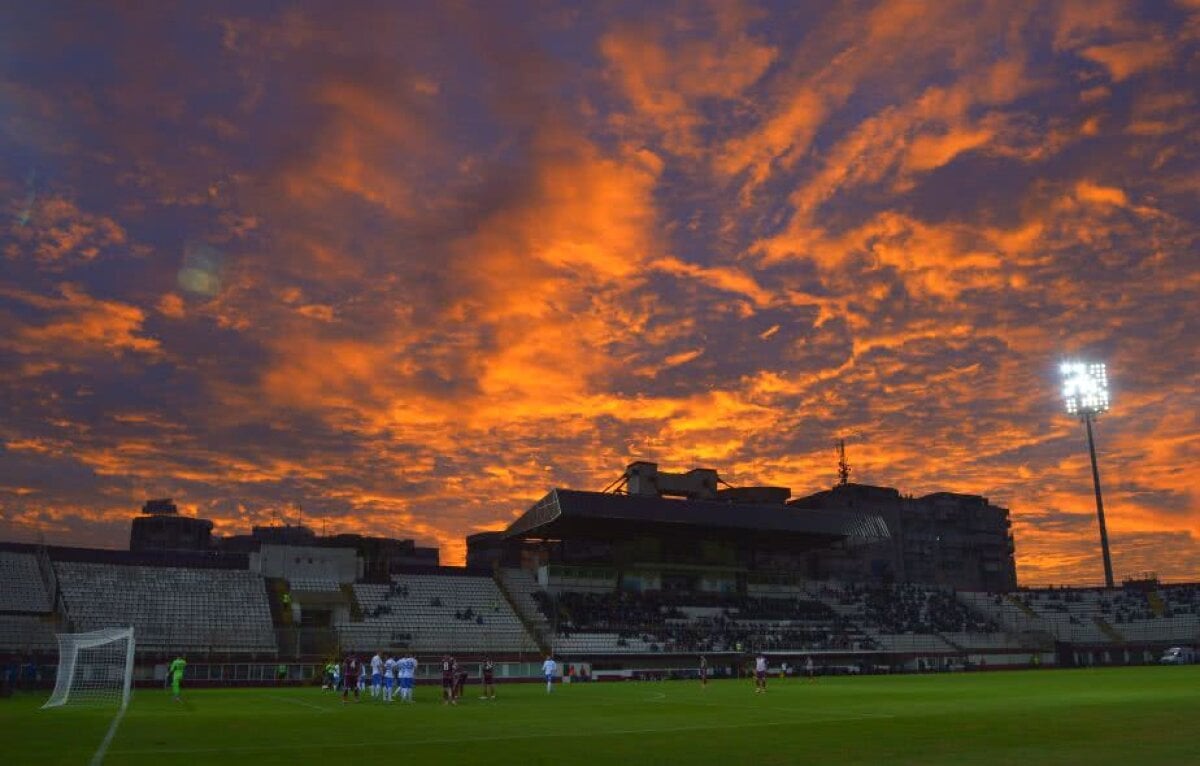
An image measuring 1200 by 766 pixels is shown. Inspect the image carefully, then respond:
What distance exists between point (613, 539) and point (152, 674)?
4651 cm

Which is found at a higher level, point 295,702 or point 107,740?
point 107,740

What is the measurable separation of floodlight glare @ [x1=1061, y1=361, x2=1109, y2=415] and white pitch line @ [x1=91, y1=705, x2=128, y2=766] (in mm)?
90060

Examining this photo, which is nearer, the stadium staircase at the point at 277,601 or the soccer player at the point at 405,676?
the soccer player at the point at 405,676

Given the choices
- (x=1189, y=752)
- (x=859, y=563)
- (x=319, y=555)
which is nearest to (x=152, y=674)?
(x=319, y=555)

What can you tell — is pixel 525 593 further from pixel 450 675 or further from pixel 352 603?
pixel 450 675

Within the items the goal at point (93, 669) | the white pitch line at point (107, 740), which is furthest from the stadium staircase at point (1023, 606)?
the white pitch line at point (107, 740)

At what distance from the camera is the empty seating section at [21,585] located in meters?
67.2

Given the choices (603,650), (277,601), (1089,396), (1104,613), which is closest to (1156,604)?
(1104,613)

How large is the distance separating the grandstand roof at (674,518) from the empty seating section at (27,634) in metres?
39.1

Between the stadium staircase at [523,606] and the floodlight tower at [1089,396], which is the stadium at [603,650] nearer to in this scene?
the stadium staircase at [523,606]

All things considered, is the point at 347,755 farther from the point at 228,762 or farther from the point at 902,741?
the point at 902,741

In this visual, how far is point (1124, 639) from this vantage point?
10062 centimetres

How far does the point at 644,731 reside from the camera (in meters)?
25.3

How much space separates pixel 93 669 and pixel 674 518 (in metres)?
51.3
